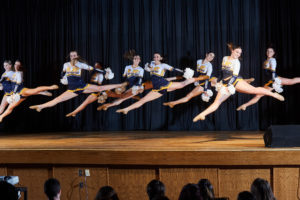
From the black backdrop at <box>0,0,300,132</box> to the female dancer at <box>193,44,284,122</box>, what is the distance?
0.85 ft

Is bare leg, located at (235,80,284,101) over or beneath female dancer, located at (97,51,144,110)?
beneath

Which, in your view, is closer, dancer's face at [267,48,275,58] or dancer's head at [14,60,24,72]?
dancer's face at [267,48,275,58]

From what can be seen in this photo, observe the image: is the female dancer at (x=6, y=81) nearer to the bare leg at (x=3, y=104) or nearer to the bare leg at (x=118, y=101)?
the bare leg at (x=3, y=104)

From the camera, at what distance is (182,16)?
28.1 ft

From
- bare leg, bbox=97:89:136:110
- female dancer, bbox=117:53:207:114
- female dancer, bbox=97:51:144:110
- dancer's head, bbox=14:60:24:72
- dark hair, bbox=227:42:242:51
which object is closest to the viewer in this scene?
dark hair, bbox=227:42:242:51

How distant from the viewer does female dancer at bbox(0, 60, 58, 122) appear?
353 inches

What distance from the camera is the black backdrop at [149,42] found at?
26.9 feet

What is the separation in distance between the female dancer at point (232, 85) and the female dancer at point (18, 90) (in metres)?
3.74

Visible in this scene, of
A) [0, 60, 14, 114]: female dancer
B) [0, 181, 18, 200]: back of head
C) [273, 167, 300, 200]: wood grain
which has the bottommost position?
[273, 167, 300, 200]: wood grain

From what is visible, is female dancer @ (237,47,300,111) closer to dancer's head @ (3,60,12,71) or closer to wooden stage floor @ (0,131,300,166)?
wooden stage floor @ (0,131,300,166)

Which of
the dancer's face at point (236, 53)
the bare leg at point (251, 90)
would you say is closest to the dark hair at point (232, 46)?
the dancer's face at point (236, 53)

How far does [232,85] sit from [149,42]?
2.13 metres

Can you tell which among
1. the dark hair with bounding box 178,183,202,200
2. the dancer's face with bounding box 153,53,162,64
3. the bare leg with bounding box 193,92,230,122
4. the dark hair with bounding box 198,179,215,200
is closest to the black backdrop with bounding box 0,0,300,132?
the dancer's face with bounding box 153,53,162,64

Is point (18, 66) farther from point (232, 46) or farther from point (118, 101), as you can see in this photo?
point (232, 46)
